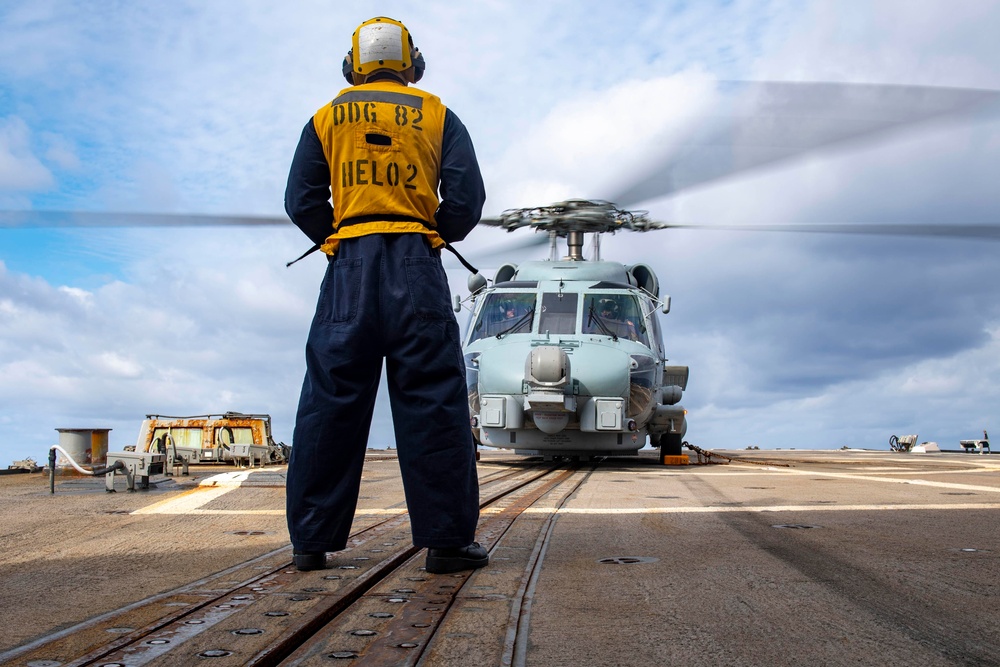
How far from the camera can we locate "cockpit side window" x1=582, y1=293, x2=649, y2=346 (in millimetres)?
11312

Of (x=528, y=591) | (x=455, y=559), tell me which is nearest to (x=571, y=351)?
(x=455, y=559)

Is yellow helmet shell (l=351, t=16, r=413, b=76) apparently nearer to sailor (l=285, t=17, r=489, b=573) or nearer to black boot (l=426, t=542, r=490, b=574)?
sailor (l=285, t=17, r=489, b=573)

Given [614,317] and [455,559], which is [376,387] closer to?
[455,559]

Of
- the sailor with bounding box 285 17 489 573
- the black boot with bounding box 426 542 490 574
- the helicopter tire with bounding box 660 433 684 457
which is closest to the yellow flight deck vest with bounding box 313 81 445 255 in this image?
the sailor with bounding box 285 17 489 573

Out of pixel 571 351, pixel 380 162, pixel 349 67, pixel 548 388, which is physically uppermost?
pixel 349 67

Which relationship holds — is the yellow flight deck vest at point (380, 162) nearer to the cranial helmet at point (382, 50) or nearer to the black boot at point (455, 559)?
the cranial helmet at point (382, 50)

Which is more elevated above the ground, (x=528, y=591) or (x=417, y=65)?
(x=417, y=65)

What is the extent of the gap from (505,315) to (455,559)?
9050mm

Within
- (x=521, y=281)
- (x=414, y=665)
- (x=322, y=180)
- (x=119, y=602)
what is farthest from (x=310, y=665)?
(x=521, y=281)

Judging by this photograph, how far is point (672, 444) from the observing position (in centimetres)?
1302

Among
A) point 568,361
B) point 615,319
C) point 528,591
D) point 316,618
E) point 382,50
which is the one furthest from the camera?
point 615,319

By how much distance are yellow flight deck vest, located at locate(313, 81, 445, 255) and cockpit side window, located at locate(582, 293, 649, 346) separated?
27.1ft

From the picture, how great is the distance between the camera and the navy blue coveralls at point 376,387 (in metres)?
2.94

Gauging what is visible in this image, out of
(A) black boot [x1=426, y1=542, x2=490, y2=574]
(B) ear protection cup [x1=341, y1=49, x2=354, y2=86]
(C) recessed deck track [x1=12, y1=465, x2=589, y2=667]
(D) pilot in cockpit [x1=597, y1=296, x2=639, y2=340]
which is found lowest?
(C) recessed deck track [x1=12, y1=465, x2=589, y2=667]
